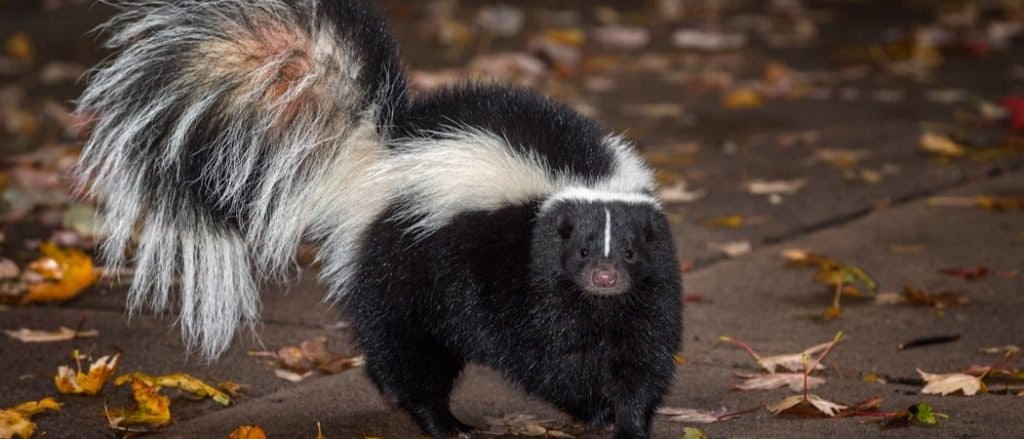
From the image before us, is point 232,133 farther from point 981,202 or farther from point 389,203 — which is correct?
point 981,202

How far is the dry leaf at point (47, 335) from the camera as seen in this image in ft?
16.6

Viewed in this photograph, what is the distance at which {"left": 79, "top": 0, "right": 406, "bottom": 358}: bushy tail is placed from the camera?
4.44m

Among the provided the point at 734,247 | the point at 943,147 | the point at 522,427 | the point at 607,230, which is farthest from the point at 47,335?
the point at 943,147

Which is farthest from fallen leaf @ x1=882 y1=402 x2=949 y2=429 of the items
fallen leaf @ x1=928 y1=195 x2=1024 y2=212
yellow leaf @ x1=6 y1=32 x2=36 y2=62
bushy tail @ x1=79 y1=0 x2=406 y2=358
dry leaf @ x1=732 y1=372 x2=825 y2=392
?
yellow leaf @ x1=6 y1=32 x2=36 y2=62

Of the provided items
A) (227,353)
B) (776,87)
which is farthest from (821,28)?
(227,353)

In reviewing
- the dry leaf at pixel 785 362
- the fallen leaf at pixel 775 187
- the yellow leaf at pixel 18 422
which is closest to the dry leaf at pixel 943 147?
the fallen leaf at pixel 775 187

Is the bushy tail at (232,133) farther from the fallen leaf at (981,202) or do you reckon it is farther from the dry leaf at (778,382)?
the fallen leaf at (981,202)

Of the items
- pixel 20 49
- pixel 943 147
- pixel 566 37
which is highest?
pixel 566 37

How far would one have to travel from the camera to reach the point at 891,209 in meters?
6.86

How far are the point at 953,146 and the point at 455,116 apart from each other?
414cm

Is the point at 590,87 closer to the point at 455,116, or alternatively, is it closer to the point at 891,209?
the point at 891,209

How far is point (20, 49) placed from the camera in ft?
34.6

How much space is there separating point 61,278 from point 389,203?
186 cm

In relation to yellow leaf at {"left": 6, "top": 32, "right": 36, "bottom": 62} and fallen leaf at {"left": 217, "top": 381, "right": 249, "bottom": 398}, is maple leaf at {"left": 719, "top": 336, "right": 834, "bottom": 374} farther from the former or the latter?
yellow leaf at {"left": 6, "top": 32, "right": 36, "bottom": 62}
